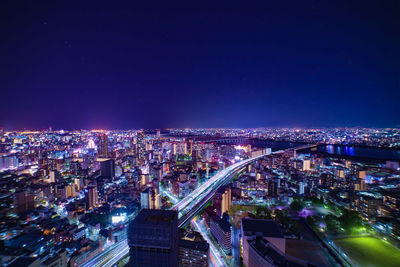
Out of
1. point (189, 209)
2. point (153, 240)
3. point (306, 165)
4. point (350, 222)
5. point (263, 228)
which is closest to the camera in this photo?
point (153, 240)

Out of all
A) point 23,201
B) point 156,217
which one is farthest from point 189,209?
point 23,201

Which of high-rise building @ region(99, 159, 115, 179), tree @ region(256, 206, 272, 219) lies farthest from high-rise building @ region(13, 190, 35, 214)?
tree @ region(256, 206, 272, 219)

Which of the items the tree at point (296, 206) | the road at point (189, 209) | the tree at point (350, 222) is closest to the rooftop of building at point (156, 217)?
the road at point (189, 209)

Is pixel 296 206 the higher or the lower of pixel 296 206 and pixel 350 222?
the lower

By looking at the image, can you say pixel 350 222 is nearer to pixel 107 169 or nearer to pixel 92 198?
pixel 92 198

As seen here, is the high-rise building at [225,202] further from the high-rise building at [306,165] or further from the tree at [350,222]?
the high-rise building at [306,165]

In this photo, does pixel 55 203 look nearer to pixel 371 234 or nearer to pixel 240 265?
pixel 240 265

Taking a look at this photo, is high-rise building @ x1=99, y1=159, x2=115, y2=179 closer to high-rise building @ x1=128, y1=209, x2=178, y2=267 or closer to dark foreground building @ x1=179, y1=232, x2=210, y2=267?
dark foreground building @ x1=179, y1=232, x2=210, y2=267

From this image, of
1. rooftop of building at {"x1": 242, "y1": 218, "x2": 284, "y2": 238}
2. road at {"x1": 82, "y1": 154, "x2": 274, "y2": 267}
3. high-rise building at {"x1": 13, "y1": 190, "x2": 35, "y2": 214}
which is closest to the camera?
rooftop of building at {"x1": 242, "y1": 218, "x2": 284, "y2": 238}

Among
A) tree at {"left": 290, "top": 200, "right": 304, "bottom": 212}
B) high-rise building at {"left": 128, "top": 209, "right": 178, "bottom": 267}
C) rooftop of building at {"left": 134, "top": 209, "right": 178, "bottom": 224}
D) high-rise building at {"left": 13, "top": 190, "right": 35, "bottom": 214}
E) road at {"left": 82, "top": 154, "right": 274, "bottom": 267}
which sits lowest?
road at {"left": 82, "top": 154, "right": 274, "bottom": 267}
